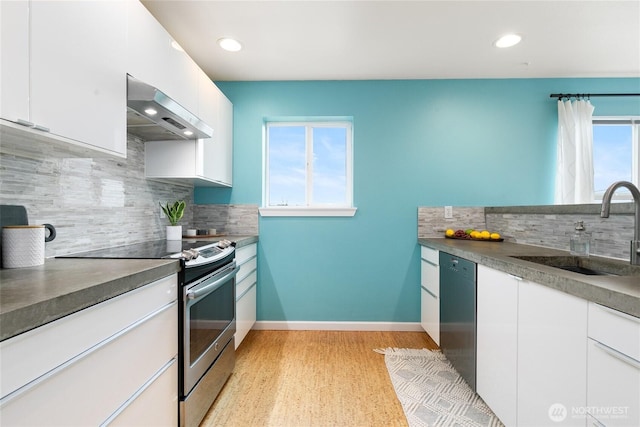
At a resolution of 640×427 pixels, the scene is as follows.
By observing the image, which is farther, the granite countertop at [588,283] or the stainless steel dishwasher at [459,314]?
the stainless steel dishwasher at [459,314]

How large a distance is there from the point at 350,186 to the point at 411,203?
2.09 ft

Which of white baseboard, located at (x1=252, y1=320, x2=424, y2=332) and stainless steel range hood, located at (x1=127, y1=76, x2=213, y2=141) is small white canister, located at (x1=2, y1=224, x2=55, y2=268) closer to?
stainless steel range hood, located at (x1=127, y1=76, x2=213, y2=141)

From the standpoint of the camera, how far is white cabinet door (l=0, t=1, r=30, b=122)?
2.79 ft

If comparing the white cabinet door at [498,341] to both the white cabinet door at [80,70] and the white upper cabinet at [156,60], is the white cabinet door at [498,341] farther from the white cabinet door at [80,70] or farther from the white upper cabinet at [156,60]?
the white upper cabinet at [156,60]

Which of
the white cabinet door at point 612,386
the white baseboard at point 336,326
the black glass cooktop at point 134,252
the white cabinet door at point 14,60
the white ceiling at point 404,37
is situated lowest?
the white baseboard at point 336,326

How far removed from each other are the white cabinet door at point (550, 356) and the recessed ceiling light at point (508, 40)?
76.7 inches

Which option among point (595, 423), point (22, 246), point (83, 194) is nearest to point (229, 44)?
point (83, 194)

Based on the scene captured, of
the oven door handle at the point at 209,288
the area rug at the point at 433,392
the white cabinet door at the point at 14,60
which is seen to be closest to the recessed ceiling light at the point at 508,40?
the area rug at the point at 433,392

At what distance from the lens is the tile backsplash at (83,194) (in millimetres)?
1268

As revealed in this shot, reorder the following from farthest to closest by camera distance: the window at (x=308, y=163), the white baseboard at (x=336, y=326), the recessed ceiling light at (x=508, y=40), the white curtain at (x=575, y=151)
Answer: the window at (x=308, y=163), the white baseboard at (x=336, y=326), the white curtain at (x=575, y=151), the recessed ceiling light at (x=508, y=40)

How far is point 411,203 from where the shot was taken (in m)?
2.90

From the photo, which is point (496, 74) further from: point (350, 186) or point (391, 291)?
point (391, 291)

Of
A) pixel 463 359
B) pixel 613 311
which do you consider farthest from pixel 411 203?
pixel 613 311

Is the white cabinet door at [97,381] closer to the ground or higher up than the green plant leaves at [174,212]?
closer to the ground
